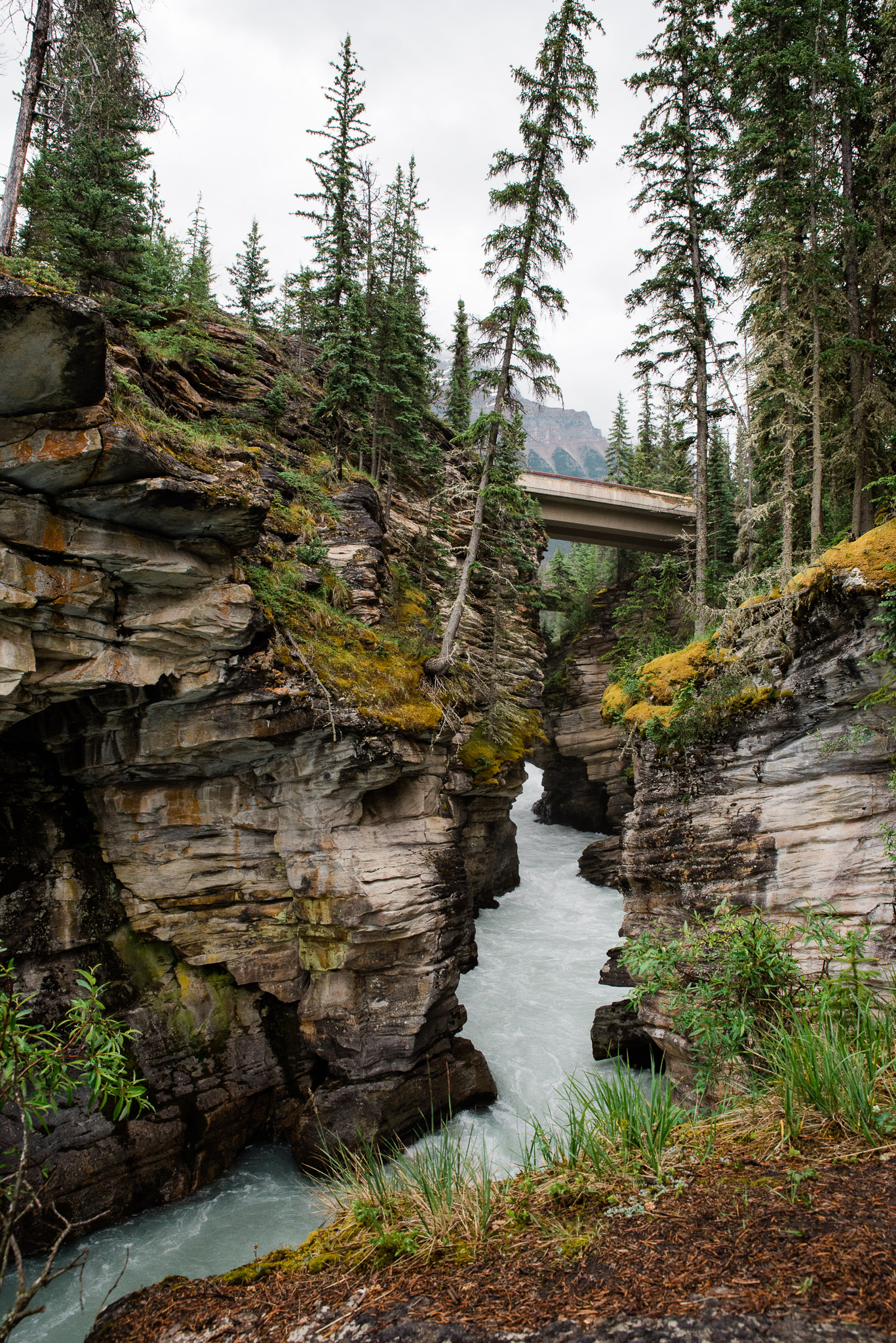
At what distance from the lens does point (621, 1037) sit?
504 inches

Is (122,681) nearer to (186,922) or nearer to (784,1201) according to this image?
(186,922)

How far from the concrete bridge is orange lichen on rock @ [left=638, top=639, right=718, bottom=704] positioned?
12.9m

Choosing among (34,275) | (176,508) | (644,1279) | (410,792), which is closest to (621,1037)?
(410,792)

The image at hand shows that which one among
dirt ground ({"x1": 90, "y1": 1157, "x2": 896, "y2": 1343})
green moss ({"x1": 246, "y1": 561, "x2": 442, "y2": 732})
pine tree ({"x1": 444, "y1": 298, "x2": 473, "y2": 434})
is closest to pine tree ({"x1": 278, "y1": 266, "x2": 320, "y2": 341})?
pine tree ({"x1": 444, "y1": 298, "x2": 473, "y2": 434})

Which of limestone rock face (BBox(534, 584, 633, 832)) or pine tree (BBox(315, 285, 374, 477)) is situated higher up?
pine tree (BBox(315, 285, 374, 477))

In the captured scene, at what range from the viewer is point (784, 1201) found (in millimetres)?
3150

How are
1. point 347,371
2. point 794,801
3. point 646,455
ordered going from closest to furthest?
point 794,801 → point 347,371 → point 646,455

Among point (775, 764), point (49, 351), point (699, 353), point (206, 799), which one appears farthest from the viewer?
point (699, 353)

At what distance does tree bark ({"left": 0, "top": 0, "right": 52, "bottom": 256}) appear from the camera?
8219 millimetres

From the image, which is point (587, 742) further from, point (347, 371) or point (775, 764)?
point (347, 371)

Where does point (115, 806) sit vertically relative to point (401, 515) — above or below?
below

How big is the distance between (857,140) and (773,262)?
394cm

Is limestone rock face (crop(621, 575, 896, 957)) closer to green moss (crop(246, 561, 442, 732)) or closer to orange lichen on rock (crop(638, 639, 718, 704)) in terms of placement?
orange lichen on rock (crop(638, 639, 718, 704))

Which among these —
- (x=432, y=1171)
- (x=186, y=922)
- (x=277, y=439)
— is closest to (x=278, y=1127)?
(x=186, y=922)
